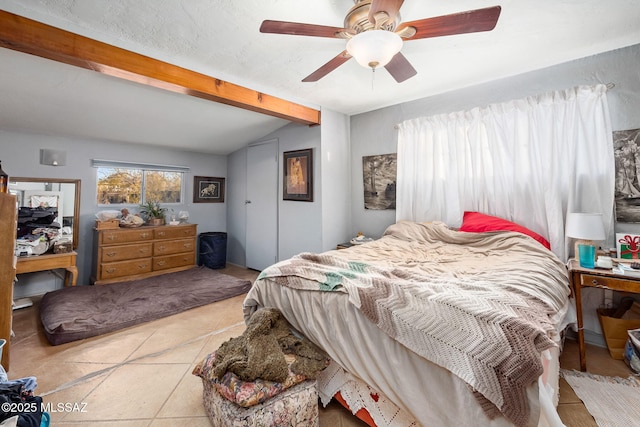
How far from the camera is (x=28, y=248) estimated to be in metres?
2.97

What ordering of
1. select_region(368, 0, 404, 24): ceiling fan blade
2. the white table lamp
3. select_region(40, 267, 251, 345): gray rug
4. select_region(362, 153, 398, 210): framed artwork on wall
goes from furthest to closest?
select_region(362, 153, 398, 210): framed artwork on wall, select_region(40, 267, 251, 345): gray rug, the white table lamp, select_region(368, 0, 404, 24): ceiling fan blade

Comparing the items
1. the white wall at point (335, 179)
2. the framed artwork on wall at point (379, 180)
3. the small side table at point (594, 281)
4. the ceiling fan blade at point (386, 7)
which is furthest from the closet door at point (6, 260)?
the small side table at point (594, 281)

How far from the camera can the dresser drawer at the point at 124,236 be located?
3.64m

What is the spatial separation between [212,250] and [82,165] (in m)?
2.12

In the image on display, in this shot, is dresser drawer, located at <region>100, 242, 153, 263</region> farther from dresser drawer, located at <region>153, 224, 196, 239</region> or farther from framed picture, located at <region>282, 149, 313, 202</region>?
framed picture, located at <region>282, 149, 313, 202</region>

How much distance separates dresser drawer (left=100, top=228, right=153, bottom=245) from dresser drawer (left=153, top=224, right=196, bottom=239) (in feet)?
0.34

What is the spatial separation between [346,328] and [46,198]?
420 centimetres

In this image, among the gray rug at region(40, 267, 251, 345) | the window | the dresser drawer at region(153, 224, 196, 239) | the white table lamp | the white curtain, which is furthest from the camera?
the dresser drawer at region(153, 224, 196, 239)

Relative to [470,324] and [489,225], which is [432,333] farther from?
[489,225]

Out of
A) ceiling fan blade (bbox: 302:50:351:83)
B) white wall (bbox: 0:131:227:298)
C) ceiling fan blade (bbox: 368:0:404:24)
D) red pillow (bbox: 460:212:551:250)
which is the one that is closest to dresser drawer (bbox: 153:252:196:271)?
white wall (bbox: 0:131:227:298)

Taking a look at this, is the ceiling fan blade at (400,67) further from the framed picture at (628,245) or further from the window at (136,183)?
the window at (136,183)

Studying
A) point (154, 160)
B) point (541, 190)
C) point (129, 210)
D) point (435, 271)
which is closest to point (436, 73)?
point (541, 190)

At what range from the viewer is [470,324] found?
106cm

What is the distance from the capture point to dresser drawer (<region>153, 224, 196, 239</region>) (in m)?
4.10
